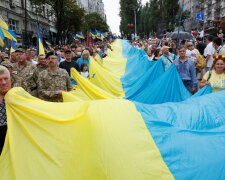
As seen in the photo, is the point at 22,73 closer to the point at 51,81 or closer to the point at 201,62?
the point at 51,81

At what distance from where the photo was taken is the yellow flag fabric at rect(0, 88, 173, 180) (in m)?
2.04

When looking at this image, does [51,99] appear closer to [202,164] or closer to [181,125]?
[181,125]

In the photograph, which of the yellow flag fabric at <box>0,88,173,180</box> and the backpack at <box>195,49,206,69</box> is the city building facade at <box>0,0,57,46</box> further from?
the yellow flag fabric at <box>0,88,173,180</box>

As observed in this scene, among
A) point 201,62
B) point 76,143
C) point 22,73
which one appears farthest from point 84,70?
point 76,143

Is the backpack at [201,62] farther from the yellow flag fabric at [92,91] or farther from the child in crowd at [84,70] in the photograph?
the yellow flag fabric at [92,91]

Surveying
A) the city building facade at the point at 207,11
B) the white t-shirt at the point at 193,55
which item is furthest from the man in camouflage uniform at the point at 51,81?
the city building facade at the point at 207,11

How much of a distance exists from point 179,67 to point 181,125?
A: 293 centimetres

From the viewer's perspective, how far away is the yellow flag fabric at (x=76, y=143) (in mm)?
2043

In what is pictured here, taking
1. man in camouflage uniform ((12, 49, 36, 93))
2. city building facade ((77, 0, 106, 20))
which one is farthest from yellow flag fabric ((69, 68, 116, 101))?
city building facade ((77, 0, 106, 20))

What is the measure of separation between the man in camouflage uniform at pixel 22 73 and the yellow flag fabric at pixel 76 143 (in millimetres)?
1854

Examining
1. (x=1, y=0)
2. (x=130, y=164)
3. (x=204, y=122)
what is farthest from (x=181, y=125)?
(x=1, y=0)

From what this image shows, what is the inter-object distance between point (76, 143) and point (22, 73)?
280 centimetres

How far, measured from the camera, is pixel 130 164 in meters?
2.00

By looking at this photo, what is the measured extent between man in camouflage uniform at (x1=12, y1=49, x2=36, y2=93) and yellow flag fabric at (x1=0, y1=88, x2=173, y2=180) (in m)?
1.85
